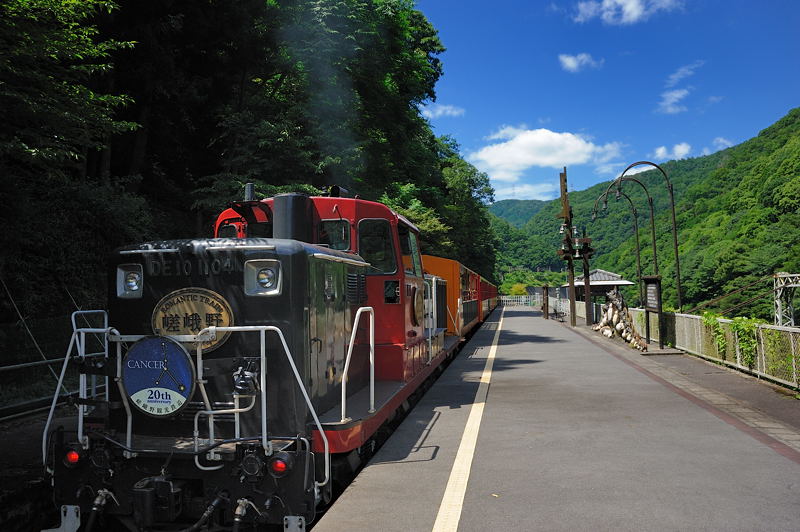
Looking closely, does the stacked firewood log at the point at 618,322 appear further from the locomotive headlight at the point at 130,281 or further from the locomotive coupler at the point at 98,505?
the locomotive coupler at the point at 98,505

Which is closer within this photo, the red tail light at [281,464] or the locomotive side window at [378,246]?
the red tail light at [281,464]

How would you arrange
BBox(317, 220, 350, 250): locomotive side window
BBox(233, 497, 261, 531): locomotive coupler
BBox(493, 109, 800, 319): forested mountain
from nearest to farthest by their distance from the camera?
BBox(233, 497, 261, 531): locomotive coupler → BBox(317, 220, 350, 250): locomotive side window → BBox(493, 109, 800, 319): forested mountain

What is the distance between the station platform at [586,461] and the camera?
435cm

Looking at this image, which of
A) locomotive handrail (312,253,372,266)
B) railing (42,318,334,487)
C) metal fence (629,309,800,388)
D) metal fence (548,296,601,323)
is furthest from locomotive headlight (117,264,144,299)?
metal fence (548,296,601,323)

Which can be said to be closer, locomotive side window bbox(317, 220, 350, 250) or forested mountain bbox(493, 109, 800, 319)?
locomotive side window bbox(317, 220, 350, 250)

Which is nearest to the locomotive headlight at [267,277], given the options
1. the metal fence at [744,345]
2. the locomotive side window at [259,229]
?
the locomotive side window at [259,229]

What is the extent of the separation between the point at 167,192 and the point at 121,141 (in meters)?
2.92

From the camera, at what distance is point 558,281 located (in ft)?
409

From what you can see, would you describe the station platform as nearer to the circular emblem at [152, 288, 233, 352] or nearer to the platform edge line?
the platform edge line

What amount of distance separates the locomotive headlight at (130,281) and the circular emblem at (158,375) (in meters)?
0.83

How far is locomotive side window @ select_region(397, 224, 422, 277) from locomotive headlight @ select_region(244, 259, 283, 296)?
2.85 meters

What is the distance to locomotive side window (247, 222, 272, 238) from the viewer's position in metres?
6.26

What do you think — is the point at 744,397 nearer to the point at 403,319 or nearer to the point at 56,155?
the point at 403,319

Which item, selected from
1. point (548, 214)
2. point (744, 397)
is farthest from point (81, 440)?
point (548, 214)
